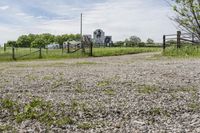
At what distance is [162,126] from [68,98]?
3583mm

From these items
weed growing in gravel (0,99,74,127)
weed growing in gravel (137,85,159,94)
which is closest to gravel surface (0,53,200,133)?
weed growing in gravel (137,85,159,94)

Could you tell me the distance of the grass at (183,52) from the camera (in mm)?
32281

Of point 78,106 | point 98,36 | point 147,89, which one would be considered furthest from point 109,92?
point 98,36

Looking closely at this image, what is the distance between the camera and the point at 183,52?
33.6m

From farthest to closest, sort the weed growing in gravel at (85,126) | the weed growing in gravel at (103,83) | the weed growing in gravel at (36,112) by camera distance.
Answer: the weed growing in gravel at (103,83), the weed growing in gravel at (36,112), the weed growing in gravel at (85,126)

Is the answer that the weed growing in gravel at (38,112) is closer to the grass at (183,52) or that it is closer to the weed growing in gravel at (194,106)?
the weed growing in gravel at (194,106)

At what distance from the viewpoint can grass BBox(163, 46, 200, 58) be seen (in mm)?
32281

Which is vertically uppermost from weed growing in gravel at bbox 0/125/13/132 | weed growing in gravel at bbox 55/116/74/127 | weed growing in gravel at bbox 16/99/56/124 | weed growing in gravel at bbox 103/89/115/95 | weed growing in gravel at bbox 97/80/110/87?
weed growing in gravel at bbox 97/80/110/87

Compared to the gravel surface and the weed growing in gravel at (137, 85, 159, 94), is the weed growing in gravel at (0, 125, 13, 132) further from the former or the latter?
the weed growing in gravel at (137, 85, 159, 94)

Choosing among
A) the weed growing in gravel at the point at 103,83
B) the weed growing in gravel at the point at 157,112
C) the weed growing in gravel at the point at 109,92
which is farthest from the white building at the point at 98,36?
the weed growing in gravel at the point at 157,112

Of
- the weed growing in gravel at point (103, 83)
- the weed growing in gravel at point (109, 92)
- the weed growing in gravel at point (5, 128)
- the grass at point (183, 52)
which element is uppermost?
the grass at point (183, 52)

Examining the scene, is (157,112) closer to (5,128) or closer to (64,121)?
(64,121)

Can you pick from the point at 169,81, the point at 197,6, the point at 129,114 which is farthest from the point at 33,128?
the point at 197,6

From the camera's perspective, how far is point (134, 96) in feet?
38.0
